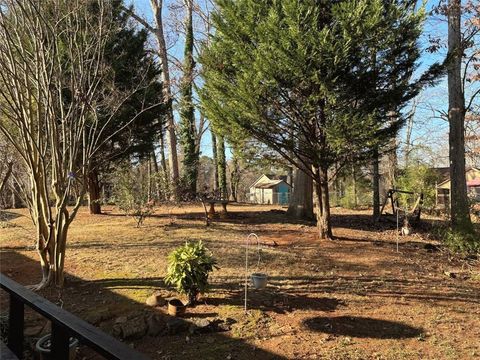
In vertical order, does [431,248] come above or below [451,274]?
above

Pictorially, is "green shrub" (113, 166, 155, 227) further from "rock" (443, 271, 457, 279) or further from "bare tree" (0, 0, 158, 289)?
"rock" (443, 271, 457, 279)

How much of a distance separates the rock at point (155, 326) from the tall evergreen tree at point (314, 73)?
4.67 m

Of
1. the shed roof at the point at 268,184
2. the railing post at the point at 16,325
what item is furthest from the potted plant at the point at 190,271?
the shed roof at the point at 268,184

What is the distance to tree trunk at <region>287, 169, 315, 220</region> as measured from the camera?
12430mm

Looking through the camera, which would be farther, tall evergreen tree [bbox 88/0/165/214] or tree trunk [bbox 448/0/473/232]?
tall evergreen tree [bbox 88/0/165/214]

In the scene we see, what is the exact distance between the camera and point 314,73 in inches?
291

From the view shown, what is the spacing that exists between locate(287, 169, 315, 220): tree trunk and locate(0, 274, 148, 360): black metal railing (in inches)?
393

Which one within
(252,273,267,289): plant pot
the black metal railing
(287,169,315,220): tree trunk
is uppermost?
(287,169,315,220): tree trunk

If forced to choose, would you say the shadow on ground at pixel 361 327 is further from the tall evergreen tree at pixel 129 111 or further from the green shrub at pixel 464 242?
the tall evergreen tree at pixel 129 111

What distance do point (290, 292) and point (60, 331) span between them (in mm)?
4107

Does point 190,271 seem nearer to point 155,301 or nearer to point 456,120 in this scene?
point 155,301

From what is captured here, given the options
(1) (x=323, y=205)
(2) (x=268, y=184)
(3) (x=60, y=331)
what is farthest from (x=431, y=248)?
(2) (x=268, y=184)

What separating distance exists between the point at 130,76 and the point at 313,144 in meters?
6.52

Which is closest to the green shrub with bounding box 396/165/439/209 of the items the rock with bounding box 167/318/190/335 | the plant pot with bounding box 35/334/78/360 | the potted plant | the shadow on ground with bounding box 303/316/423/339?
the shadow on ground with bounding box 303/316/423/339
